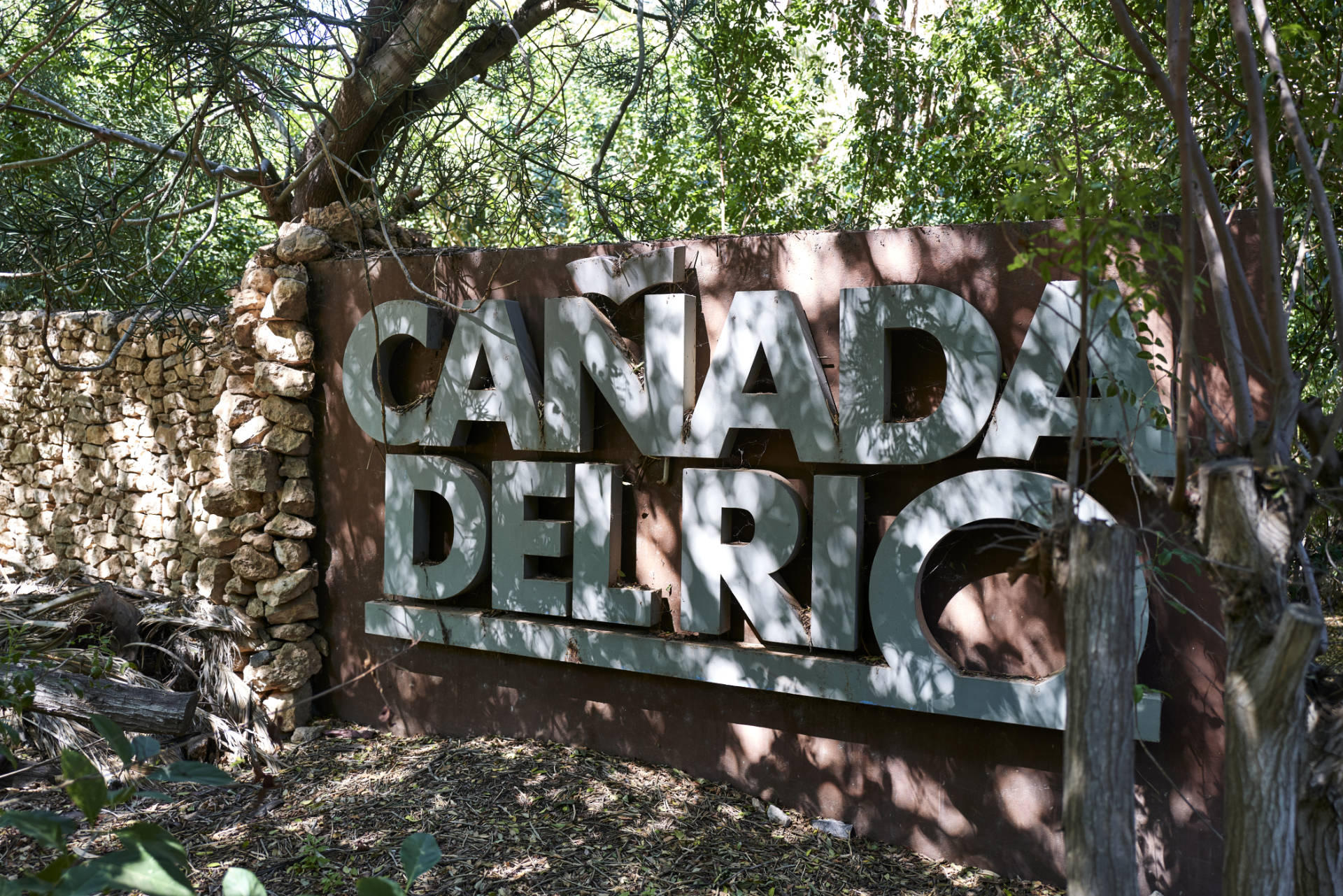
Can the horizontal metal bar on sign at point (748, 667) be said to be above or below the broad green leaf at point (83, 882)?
below

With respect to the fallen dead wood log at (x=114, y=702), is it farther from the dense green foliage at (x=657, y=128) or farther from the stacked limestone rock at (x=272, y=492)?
the dense green foliage at (x=657, y=128)

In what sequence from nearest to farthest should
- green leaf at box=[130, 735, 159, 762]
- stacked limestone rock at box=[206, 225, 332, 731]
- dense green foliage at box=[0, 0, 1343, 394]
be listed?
green leaf at box=[130, 735, 159, 762], dense green foliage at box=[0, 0, 1343, 394], stacked limestone rock at box=[206, 225, 332, 731]

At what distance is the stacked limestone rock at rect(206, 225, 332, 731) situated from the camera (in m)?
4.98

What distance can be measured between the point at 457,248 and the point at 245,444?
1.54 meters

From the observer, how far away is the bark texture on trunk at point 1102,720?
1618 millimetres

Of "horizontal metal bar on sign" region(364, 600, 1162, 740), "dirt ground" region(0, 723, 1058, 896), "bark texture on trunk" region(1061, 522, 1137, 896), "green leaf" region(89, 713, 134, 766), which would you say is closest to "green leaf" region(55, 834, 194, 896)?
"green leaf" region(89, 713, 134, 766)

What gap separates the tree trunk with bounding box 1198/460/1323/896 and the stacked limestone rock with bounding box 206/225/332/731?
4369 millimetres

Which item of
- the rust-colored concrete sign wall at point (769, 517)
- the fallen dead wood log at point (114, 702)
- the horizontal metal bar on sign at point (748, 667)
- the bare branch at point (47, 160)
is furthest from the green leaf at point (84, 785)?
the bare branch at point (47, 160)

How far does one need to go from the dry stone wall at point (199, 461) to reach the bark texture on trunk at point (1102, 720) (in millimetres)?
4192

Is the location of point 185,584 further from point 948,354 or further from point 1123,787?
point 1123,787

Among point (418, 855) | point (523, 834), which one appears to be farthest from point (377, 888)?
point (523, 834)

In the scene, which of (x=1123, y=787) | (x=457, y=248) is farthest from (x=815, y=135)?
(x=1123, y=787)

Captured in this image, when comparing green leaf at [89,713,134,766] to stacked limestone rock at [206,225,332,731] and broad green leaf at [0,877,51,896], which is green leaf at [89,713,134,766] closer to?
broad green leaf at [0,877,51,896]

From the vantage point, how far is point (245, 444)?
5070 millimetres
